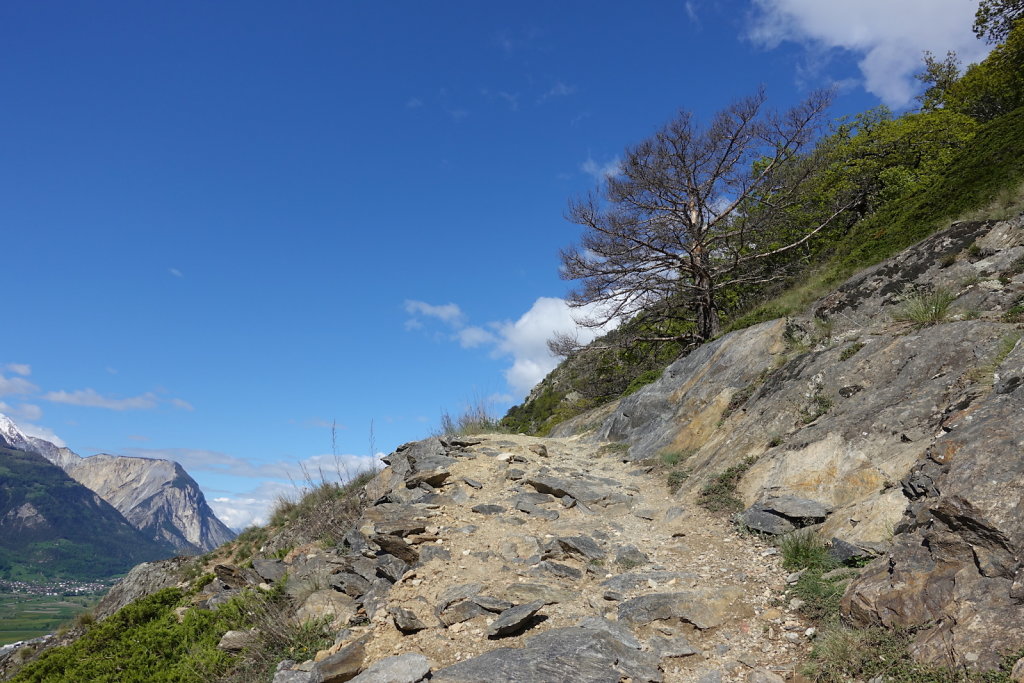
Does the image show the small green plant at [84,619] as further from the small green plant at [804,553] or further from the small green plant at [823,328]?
the small green plant at [823,328]

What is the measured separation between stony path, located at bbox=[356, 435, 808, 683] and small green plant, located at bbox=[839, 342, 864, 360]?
368cm

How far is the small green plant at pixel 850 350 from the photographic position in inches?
358

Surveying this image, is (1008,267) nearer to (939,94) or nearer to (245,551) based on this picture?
(245,551)

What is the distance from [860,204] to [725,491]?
57.1 ft

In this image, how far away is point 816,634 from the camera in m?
4.37

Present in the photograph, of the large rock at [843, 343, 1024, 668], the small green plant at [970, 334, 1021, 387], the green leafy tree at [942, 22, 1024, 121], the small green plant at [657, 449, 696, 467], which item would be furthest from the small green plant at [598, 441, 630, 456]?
the green leafy tree at [942, 22, 1024, 121]

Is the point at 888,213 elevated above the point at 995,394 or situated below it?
above

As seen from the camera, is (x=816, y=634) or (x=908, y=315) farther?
(x=908, y=315)

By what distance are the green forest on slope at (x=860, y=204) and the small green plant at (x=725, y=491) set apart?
20.7ft

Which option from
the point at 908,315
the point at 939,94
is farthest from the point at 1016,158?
the point at 939,94

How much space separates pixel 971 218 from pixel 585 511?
32.0ft

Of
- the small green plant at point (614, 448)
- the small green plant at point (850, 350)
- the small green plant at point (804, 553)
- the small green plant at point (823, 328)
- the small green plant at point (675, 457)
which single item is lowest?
the small green plant at point (804, 553)

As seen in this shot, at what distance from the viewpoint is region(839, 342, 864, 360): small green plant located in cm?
911

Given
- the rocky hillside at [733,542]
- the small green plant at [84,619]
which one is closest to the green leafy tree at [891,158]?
the rocky hillside at [733,542]
